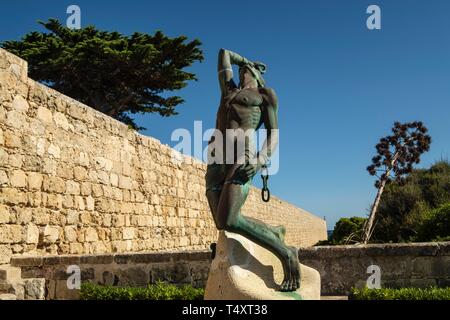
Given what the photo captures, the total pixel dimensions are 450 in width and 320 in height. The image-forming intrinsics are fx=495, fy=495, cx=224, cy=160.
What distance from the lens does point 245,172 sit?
390 centimetres

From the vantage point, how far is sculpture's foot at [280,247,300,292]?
378cm

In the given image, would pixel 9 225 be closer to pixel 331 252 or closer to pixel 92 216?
pixel 92 216

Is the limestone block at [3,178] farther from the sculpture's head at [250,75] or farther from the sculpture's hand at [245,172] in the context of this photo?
the sculpture's hand at [245,172]

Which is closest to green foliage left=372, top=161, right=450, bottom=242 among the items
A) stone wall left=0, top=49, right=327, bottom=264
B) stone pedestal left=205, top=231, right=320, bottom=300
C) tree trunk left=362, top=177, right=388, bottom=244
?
tree trunk left=362, top=177, right=388, bottom=244

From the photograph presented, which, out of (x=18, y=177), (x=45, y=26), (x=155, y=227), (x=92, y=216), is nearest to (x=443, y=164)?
(x=155, y=227)

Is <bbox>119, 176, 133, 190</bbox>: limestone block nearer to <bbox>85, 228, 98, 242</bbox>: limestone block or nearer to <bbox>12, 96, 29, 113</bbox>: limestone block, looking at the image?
<bbox>85, 228, 98, 242</bbox>: limestone block

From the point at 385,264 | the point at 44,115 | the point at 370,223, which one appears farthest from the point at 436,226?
the point at 44,115

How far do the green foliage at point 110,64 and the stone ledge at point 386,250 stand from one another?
625 inches

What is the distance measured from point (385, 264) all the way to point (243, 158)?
257 centimetres

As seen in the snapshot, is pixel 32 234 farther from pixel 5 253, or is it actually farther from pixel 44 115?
pixel 44 115

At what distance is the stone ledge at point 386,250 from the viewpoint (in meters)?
5.38

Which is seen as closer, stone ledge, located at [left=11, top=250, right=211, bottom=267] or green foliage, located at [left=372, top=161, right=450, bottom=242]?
stone ledge, located at [left=11, top=250, right=211, bottom=267]

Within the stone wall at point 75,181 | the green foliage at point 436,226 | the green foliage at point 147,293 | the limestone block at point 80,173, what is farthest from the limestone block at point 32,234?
the green foliage at point 436,226
